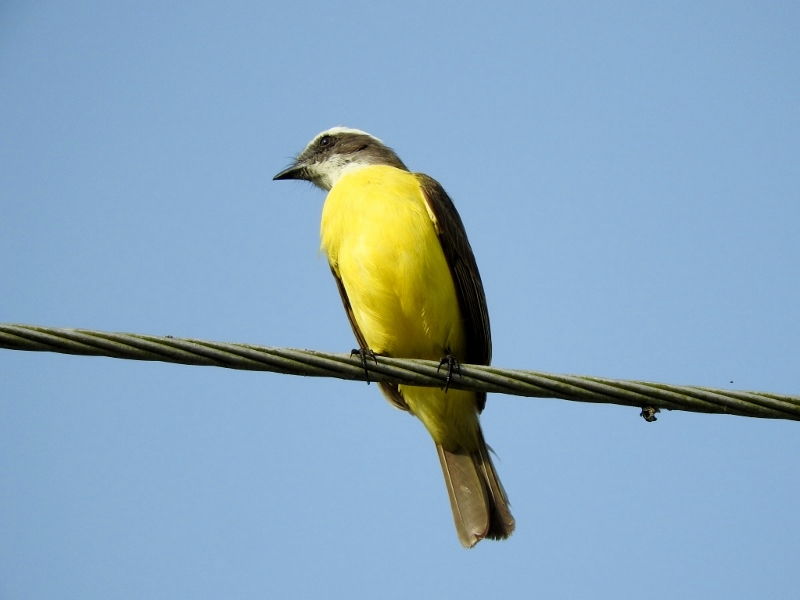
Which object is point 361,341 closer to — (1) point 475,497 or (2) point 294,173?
(1) point 475,497

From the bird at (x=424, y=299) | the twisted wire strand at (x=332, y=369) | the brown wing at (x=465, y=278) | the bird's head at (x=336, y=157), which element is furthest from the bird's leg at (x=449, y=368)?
the bird's head at (x=336, y=157)

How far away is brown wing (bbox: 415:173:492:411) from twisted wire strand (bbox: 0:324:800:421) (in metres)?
1.70

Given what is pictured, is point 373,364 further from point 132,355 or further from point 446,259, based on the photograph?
point 446,259

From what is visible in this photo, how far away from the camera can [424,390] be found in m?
5.49

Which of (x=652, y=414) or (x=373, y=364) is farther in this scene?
(x=373, y=364)

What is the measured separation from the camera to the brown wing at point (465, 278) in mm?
5289

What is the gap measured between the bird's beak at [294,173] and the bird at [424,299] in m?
1.32

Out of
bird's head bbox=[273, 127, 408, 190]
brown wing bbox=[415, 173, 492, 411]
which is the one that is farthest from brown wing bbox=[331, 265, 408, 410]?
bird's head bbox=[273, 127, 408, 190]

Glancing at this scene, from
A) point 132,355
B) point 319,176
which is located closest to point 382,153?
point 319,176

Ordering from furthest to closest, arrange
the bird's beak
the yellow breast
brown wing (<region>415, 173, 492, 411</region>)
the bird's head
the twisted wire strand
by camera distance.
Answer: the bird's beak
the bird's head
brown wing (<region>415, 173, 492, 411</region>)
the yellow breast
the twisted wire strand

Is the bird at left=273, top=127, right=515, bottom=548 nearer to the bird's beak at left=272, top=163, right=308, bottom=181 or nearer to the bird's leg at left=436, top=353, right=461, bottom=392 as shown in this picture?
the bird's leg at left=436, top=353, right=461, bottom=392

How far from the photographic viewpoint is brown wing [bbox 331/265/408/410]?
5578 mm

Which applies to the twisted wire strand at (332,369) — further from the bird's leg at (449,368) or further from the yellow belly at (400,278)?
the yellow belly at (400,278)

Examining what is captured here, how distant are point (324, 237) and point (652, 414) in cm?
266
